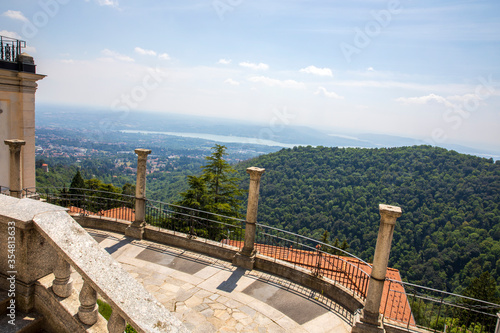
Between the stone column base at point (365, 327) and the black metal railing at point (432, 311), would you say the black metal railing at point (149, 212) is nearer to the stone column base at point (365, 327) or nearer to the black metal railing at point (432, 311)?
the stone column base at point (365, 327)

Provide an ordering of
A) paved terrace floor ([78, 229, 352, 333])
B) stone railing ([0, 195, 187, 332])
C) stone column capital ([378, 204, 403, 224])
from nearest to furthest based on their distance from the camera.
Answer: stone railing ([0, 195, 187, 332]) → stone column capital ([378, 204, 403, 224]) → paved terrace floor ([78, 229, 352, 333])

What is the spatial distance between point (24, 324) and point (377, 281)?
5118 millimetres

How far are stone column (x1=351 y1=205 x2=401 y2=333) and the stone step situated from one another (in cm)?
486

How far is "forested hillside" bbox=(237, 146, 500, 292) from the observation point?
122 ft

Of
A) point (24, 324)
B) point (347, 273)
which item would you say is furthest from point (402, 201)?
point (24, 324)

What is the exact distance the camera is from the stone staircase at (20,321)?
273 centimetres

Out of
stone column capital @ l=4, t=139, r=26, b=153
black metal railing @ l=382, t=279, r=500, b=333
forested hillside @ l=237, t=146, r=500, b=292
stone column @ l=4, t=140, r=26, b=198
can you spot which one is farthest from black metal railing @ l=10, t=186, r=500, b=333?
forested hillside @ l=237, t=146, r=500, b=292

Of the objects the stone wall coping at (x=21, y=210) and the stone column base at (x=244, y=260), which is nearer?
the stone wall coping at (x=21, y=210)

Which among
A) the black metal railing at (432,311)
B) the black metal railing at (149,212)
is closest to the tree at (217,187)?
the black metal railing at (149,212)

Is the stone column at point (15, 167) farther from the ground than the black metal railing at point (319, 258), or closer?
farther from the ground

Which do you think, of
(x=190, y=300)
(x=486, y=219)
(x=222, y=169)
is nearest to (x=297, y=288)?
(x=190, y=300)

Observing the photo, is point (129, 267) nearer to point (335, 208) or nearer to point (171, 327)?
point (171, 327)

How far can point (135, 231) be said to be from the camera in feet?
28.6

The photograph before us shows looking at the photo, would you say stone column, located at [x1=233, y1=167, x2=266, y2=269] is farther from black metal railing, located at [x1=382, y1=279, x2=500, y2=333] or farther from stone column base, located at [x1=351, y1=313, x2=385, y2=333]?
black metal railing, located at [x1=382, y1=279, x2=500, y2=333]
